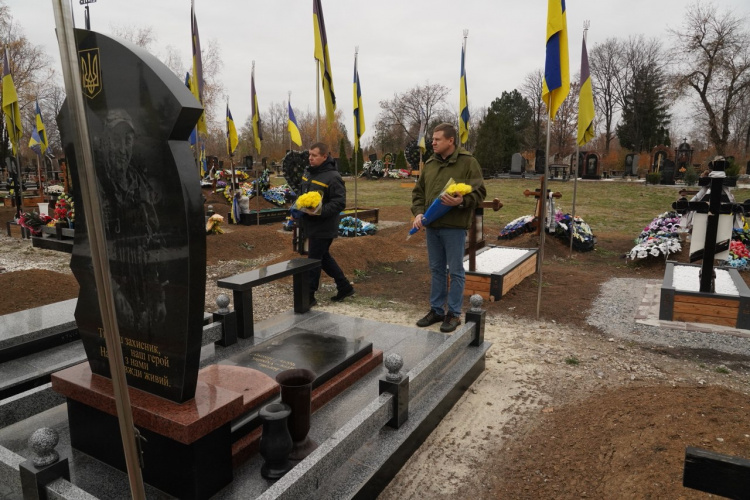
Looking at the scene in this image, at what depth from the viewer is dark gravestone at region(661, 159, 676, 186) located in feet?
95.1

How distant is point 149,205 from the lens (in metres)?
2.30

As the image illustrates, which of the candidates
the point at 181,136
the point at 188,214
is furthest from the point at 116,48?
the point at 188,214

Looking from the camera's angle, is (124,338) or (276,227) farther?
(276,227)

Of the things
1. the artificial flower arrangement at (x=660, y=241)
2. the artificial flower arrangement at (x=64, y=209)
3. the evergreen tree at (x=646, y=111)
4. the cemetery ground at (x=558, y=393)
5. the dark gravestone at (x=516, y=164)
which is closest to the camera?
the cemetery ground at (x=558, y=393)

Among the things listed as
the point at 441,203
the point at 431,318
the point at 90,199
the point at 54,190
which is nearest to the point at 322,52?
the point at 441,203

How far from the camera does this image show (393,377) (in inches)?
121

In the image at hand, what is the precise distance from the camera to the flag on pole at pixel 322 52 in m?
9.13

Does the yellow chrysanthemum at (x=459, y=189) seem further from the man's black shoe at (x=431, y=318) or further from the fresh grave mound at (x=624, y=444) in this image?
the fresh grave mound at (x=624, y=444)

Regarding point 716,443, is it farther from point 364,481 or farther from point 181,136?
point 181,136

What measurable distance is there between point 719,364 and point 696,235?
2244mm

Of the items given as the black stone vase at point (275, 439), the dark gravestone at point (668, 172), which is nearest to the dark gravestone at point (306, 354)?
the black stone vase at point (275, 439)

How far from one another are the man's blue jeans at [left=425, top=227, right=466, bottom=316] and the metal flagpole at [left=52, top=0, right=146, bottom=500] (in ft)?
13.3

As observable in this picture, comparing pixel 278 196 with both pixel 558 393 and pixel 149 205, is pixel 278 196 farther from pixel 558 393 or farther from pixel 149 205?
pixel 149 205

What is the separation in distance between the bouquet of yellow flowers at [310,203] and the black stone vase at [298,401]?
3324 millimetres
